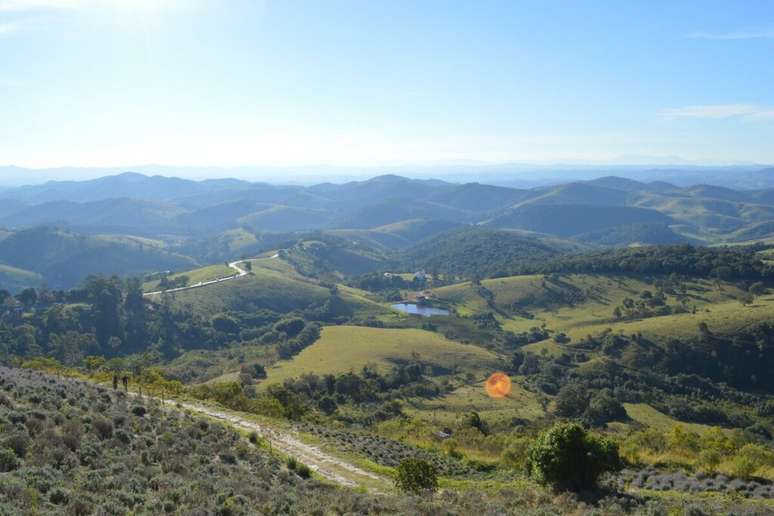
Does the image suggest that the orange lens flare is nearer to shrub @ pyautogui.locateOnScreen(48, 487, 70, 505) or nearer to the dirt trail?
the dirt trail

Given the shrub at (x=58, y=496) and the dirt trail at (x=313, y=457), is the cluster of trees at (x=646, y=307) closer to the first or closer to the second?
the dirt trail at (x=313, y=457)

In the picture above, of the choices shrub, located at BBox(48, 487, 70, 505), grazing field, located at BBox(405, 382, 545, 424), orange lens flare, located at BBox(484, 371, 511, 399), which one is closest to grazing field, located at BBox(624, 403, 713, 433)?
grazing field, located at BBox(405, 382, 545, 424)

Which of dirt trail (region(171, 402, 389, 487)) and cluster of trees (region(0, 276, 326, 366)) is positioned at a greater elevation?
dirt trail (region(171, 402, 389, 487))

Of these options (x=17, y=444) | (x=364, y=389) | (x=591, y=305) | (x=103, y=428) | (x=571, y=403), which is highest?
(x=17, y=444)

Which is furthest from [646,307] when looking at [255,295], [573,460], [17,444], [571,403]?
[17,444]

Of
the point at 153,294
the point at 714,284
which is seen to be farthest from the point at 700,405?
the point at 153,294

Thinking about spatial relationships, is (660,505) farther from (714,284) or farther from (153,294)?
(153,294)

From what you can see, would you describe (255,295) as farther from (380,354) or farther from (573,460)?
(573,460)
